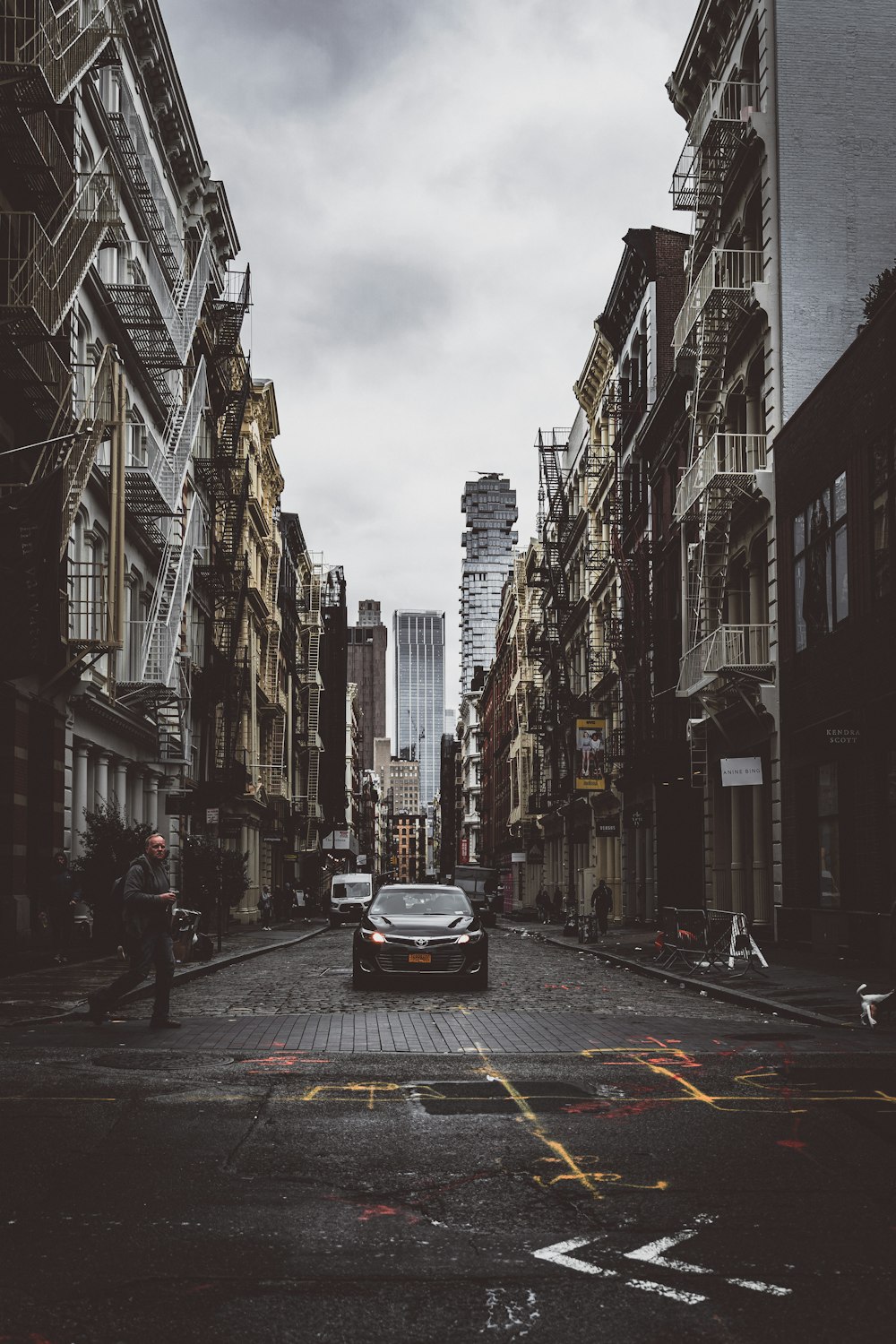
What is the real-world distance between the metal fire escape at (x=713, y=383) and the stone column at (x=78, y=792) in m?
13.1

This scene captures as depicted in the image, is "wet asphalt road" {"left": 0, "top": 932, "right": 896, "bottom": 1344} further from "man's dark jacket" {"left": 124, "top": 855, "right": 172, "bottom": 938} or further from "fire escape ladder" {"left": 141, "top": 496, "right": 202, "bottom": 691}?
"fire escape ladder" {"left": 141, "top": 496, "right": 202, "bottom": 691}

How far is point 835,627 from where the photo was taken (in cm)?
2495

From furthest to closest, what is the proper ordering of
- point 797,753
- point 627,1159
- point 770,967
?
point 797,753
point 770,967
point 627,1159

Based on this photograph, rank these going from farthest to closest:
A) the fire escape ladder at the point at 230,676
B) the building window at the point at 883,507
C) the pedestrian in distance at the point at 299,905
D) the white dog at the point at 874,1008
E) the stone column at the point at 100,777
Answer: the pedestrian in distance at the point at 299,905 < the fire escape ladder at the point at 230,676 < the stone column at the point at 100,777 < the building window at the point at 883,507 < the white dog at the point at 874,1008

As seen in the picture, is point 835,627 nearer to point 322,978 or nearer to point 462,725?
point 322,978

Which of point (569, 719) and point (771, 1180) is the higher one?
point (569, 719)

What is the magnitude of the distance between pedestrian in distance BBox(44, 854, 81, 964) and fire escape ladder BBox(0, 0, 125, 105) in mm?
11971

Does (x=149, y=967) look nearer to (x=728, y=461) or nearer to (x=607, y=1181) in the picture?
(x=607, y=1181)

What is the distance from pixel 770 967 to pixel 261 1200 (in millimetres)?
17971

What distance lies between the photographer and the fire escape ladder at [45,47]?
2048cm

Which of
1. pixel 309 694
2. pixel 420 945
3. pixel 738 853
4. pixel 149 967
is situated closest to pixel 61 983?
pixel 420 945

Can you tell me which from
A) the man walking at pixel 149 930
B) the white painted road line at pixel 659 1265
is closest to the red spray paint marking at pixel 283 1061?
the man walking at pixel 149 930

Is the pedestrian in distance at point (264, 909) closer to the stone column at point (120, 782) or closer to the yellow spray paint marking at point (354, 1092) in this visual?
the stone column at point (120, 782)

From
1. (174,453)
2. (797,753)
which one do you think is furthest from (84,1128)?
(174,453)
